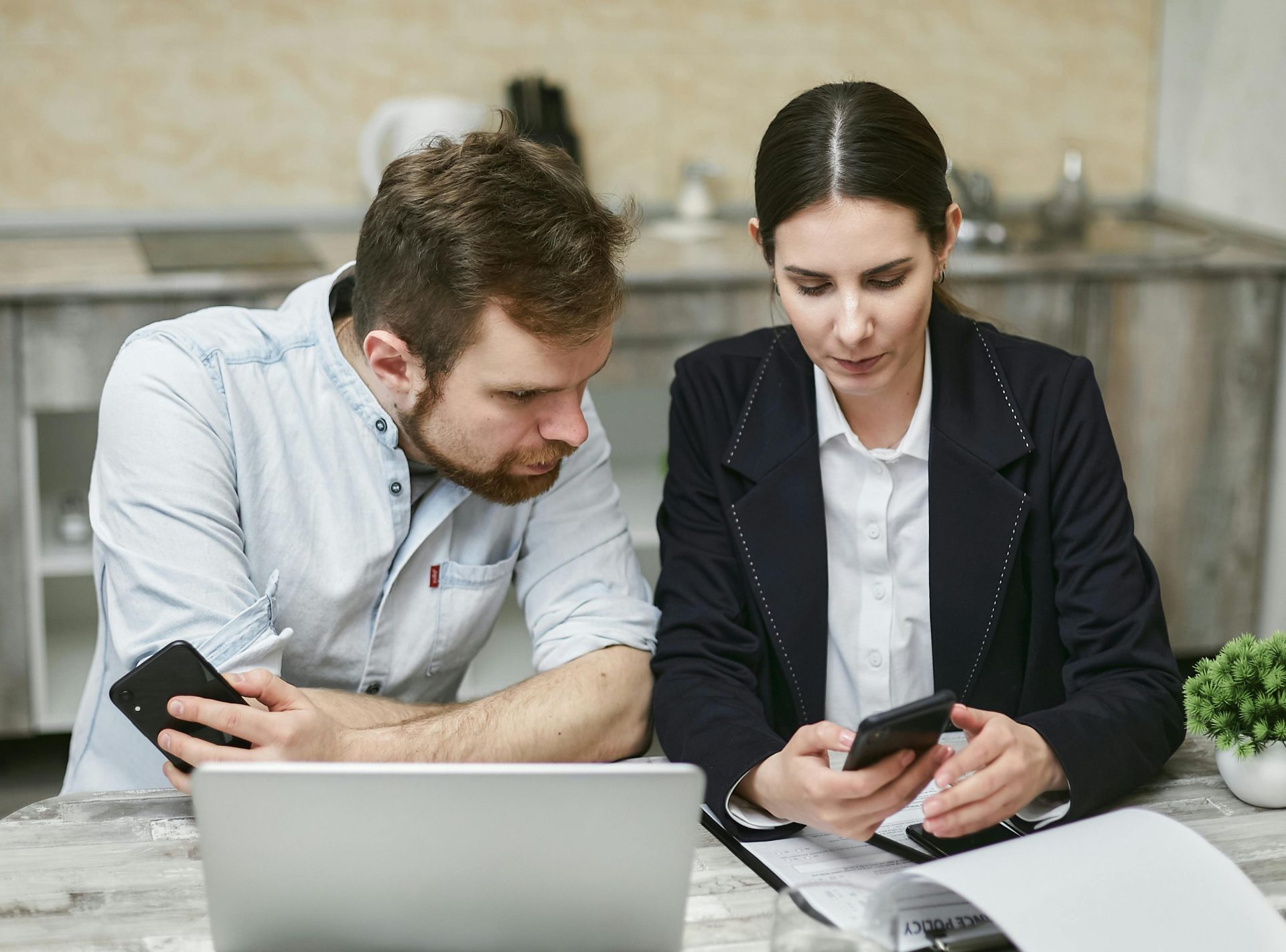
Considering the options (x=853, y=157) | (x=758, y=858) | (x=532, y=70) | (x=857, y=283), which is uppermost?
(x=532, y=70)

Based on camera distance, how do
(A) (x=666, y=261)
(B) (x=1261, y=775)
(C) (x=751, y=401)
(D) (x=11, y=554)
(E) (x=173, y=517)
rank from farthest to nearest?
(A) (x=666, y=261) → (D) (x=11, y=554) → (C) (x=751, y=401) → (E) (x=173, y=517) → (B) (x=1261, y=775)

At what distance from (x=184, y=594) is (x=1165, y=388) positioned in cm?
225

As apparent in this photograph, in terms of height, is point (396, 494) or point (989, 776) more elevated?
point (396, 494)

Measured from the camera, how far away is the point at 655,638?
154 centimetres

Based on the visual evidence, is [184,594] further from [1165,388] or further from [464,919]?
[1165,388]

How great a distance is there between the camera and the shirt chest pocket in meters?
1.54

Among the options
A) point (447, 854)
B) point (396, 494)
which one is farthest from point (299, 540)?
point (447, 854)

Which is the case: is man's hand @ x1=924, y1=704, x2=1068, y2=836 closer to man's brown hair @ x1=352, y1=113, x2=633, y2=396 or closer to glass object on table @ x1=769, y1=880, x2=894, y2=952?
glass object on table @ x1=769, y1=880, x2=894, y2=952

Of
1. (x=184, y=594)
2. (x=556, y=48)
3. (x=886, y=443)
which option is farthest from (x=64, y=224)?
(x=886, y=443)

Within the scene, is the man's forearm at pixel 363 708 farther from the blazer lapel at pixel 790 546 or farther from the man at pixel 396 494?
the blazer lapel at pixel 790 546

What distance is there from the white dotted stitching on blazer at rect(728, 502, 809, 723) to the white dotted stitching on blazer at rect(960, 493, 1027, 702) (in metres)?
0.18

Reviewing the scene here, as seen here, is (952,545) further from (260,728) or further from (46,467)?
(46,467)

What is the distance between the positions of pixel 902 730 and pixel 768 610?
481 mm

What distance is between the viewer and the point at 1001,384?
4.98 feet
